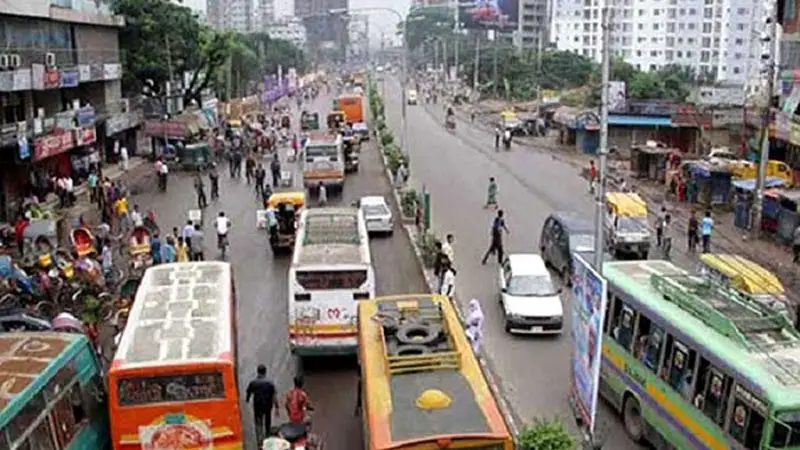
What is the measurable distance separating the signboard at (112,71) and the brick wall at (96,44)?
15.5 inches

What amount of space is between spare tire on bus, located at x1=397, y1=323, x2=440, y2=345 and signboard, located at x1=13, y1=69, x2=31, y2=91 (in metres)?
26.3

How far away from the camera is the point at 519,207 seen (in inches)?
1463

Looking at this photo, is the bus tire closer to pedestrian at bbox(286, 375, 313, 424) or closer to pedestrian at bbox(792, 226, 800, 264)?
pedestrian at bbox(286, 375, 313, 424)

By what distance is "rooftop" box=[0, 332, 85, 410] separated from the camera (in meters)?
10.8

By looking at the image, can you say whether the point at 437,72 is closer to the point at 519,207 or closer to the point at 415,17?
the point at 415,17

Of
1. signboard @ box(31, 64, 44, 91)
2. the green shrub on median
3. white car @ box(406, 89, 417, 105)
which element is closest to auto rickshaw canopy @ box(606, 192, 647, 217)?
the green shrub on median

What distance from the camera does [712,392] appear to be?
12031 millimetres

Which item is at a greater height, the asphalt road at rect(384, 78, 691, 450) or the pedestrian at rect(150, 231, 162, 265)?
the pedestrian at rect(150, 231, 162, 265)

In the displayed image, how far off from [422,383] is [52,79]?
31.8 m

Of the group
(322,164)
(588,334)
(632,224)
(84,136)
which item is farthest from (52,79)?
(588,334)

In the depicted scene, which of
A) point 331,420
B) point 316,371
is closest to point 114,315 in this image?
point 316,371

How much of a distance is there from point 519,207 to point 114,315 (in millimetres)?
20118

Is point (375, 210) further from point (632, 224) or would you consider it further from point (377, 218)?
point (632, 224)

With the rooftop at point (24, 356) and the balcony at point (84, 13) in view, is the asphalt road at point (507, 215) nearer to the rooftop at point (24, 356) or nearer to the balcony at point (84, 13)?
the rooftop at point (24, 356)
